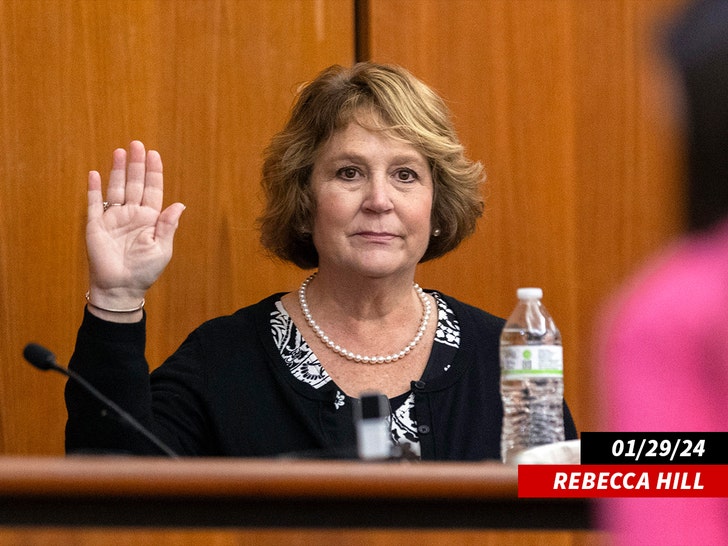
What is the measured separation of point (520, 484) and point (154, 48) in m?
1.72

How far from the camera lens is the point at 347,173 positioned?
204cm

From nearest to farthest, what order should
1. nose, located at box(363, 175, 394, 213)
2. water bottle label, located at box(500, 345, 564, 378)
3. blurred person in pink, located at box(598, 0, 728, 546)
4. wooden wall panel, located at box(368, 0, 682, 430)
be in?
blurred person in pink, located at box(598, 0, 728, 546), water bottle label, located at box(500, 345, 564, 378), nose, located at box(363, 175, 394, 213), wooden wall panel, located at box(368, 0, 682, 430)

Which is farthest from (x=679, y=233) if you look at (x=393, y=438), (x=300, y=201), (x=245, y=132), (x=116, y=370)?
(x=245, y=132)

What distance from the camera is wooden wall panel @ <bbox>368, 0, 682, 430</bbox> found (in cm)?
256

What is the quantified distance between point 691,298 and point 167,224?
1.35 m

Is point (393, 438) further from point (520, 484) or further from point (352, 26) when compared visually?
point (352, 26)

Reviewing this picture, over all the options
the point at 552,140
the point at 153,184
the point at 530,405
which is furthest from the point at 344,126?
the point at 552,140

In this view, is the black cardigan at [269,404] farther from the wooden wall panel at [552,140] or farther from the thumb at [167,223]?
the wooden wall panel at [552,140]

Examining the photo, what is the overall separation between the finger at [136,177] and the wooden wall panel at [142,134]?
0.56 metres

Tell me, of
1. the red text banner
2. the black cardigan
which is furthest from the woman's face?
the red text banner

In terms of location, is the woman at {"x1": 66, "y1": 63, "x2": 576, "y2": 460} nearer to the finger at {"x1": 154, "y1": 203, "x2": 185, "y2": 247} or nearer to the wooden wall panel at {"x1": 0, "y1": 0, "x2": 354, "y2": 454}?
the finger at {"x1": 154, "y1": 203, "x2": 185, "y2": 247}

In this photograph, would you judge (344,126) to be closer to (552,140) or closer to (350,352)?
(350,352)

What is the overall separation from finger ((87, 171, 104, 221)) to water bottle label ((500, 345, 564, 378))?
2.48 ft

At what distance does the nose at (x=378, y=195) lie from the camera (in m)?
1.97
